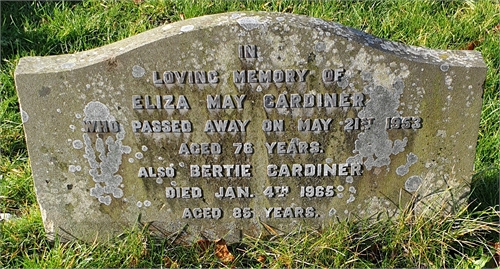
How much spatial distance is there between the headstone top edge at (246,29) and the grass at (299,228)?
0.87m

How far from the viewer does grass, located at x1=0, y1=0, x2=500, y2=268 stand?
3.26 meters

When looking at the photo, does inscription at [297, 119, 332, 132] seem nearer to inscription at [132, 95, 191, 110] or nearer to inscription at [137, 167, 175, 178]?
inscription at [132, 95, 191, 110]

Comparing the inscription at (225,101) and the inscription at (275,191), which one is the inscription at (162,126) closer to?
the inscription at (225,101)

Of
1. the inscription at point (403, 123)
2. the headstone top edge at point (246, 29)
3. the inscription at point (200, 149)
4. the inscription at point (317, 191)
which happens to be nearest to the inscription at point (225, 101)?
the inscription at point (200, 149)

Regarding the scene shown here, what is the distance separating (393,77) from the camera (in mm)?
2936

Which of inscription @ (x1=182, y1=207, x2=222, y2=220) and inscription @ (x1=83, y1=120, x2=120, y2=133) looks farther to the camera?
inscription @ (x1=182, y1=207, x2=222, y2=220)

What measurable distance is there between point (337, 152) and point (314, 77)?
1.52ft

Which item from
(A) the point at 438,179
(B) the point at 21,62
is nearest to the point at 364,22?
(A) the point at 438,179

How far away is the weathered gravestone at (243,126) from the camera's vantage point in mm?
2871

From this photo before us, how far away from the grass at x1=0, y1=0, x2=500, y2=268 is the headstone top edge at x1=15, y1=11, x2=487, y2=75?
868mm

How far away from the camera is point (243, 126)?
3.07 meters

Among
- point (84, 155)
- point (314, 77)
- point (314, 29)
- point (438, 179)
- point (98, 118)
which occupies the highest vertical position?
point (314, 29)

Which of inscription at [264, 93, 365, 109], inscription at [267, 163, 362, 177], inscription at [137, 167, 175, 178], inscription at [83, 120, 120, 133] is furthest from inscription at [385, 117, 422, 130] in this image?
inscription at [83, 120, 120, 133]

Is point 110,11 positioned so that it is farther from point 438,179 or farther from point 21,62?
point 438,179
